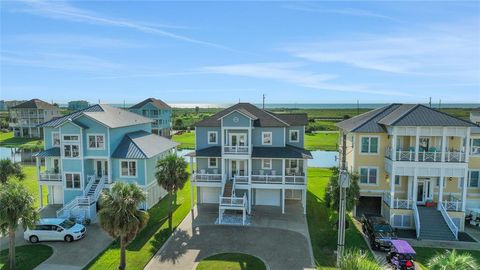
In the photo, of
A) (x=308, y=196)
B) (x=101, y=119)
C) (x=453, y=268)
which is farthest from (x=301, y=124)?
(x=453, y=268)

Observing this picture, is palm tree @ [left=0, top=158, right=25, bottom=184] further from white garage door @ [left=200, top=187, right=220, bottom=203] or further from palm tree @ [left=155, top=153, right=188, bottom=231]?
white garage door @ [left=200, top=187, right=220, bottom=203]

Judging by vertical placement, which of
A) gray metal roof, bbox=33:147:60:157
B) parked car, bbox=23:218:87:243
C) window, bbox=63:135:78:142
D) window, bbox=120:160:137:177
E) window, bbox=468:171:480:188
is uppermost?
window, bbox=63:135:78:142

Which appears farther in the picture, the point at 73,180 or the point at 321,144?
the point at 321,144

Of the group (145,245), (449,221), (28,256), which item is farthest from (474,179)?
(28,256)

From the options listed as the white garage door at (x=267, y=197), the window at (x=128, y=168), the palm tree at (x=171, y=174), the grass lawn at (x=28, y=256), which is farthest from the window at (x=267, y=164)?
the grass lawn at (x=28, y=256)

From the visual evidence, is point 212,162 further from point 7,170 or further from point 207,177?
point 7,170

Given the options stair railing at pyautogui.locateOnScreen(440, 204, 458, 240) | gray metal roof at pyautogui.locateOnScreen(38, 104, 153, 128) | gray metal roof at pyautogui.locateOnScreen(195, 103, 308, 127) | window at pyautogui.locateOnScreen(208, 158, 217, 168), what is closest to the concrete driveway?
window at pyautogui.locateOnScreen(208, 158, 217, 168)
